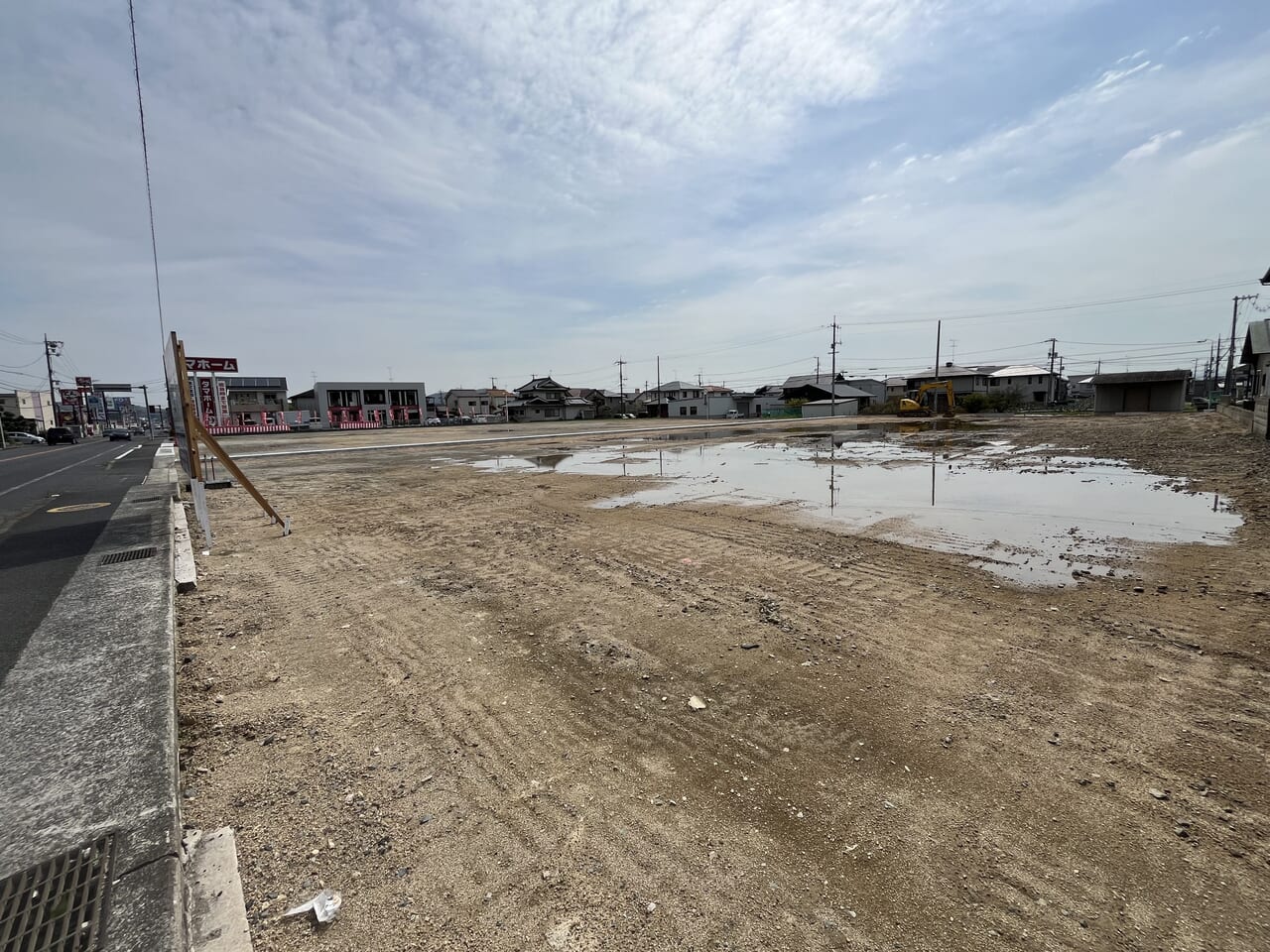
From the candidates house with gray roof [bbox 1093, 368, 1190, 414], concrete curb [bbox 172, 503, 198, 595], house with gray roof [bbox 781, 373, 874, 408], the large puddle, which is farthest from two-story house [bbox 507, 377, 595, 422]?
concrete curb [bbox 172, 503, 198, 595]

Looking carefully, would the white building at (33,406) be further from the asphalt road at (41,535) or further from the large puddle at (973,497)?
the large puddle at (973,497)

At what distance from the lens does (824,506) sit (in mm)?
8859

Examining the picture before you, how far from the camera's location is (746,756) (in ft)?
9.04

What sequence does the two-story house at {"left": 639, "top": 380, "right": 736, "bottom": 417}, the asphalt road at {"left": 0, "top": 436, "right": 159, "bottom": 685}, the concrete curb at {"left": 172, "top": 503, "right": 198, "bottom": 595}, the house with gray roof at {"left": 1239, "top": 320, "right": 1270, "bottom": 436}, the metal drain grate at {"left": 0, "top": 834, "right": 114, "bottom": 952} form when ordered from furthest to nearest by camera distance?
the two-story house at {"left": 639, "top": 380, "right": 736, "bottom": 417}
the house with gray roof at {"left": 1239, "top": 320, "right": 1270, "bottom": 436}
the concrete curb at {"left": 172, "top": 503, "right": 198, "bottom": 595}
the asphalt road at {"left": 0, "top": 436, "right": 159, "bottom": 685}
the metal drain grate at {"left": 0, "top": 834, "right": 114, "bottom": 952}

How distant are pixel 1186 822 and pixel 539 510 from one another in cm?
819

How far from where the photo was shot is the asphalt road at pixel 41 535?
15.0 ft

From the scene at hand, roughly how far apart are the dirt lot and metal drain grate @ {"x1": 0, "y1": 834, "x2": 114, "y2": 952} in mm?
432

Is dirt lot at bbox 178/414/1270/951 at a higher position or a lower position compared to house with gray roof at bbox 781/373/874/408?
lower

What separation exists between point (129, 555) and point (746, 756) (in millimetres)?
7750

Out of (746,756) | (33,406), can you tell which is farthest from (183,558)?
(33,406)

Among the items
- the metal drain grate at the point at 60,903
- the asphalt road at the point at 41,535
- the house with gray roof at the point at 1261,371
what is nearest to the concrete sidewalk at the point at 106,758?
the metal drain grate at the point at 60,903

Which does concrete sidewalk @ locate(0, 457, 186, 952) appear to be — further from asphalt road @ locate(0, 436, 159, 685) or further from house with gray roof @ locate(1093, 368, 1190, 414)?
house with gray roof @ locate(1093, 368, 1190, 414)

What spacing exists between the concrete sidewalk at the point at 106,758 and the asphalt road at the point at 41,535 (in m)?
0.21

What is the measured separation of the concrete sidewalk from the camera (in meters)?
1.88
